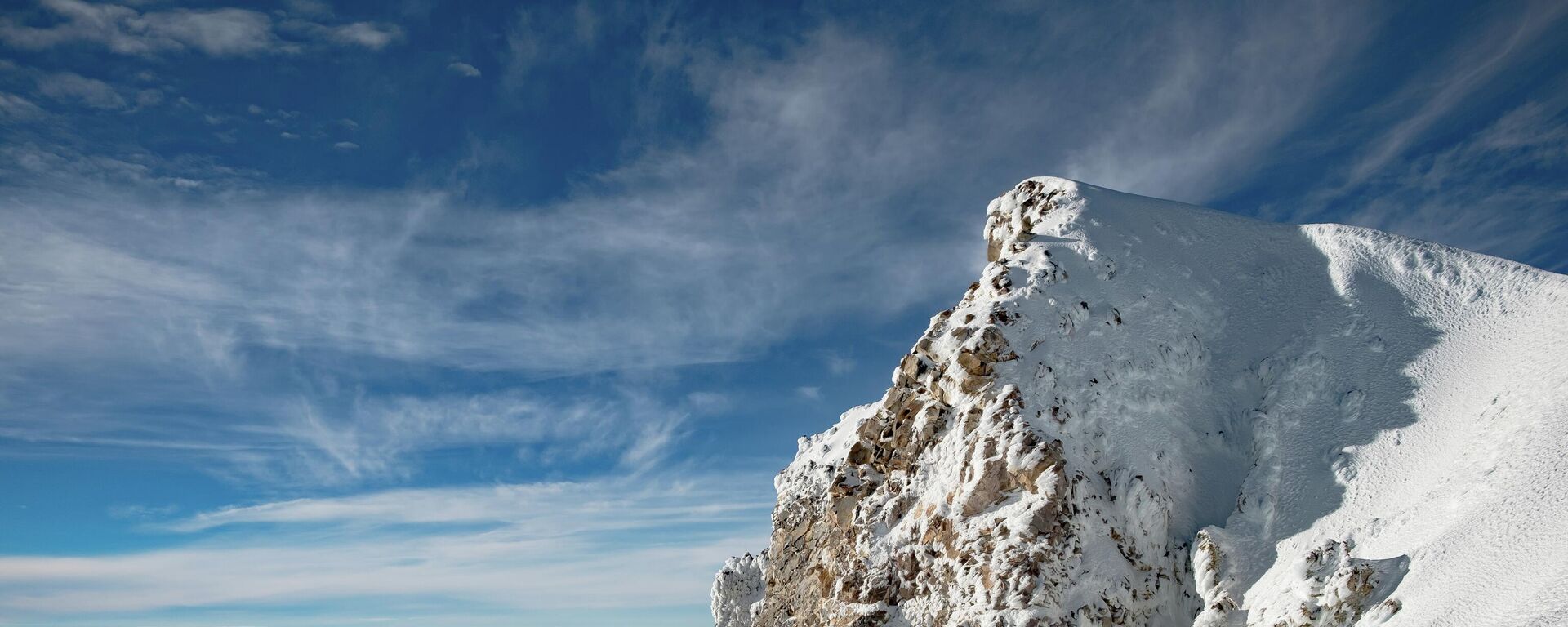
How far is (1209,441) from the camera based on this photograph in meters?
28.5

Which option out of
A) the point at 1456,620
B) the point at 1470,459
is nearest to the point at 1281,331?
the point at 1470,459

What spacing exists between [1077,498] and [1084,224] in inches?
519

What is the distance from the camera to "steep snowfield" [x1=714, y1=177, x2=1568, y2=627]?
69.9ft

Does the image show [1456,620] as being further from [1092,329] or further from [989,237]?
[989,237]

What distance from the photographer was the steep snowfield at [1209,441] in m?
21.3

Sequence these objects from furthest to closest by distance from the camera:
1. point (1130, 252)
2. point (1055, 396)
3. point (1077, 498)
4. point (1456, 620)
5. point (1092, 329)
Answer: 1. point (1130, 252)
2. point (1092, 329)
3. point (1055, 396)
4. point (1077, 498)
5. point (1456, 620)

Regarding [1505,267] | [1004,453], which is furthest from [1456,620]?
[1505,267]

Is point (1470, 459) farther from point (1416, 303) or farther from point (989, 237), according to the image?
point (989, 237)

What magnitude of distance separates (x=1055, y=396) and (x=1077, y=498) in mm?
3804

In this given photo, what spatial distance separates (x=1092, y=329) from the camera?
3072 cm

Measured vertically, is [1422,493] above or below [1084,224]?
below

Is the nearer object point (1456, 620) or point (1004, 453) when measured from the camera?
point (1456, 620)

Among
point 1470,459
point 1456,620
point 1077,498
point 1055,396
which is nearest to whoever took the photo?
point 1456,620

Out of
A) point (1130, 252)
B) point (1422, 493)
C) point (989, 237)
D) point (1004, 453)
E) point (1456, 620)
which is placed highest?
point (989, 237)
